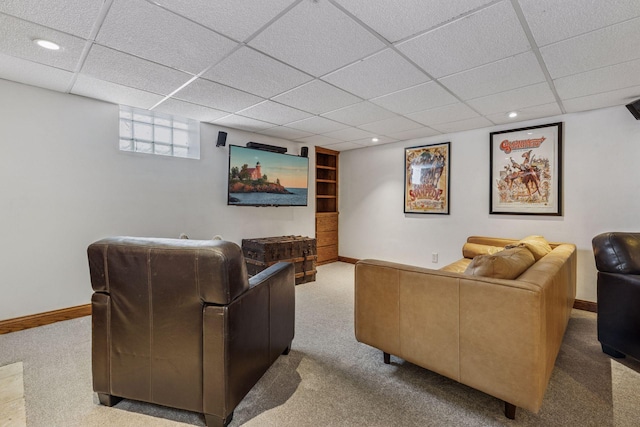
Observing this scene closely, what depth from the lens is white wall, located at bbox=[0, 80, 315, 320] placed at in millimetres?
2770

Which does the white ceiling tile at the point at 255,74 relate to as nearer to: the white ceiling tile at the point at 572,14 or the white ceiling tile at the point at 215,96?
the white ceiling tile at the point at 215,96

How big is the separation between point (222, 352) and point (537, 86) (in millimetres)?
3336

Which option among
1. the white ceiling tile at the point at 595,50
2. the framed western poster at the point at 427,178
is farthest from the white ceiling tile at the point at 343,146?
the white ceiling tile at the point at 595,50

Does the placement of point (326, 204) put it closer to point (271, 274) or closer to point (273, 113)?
point (273, 113)

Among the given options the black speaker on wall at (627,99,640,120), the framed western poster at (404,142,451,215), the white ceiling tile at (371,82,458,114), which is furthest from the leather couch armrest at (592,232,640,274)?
the framed western poster at (404,142,451,215)

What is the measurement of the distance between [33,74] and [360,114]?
10.3ft

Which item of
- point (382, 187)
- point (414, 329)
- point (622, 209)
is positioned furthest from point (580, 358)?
Answer: point (382, 187)

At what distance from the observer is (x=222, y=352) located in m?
1.50

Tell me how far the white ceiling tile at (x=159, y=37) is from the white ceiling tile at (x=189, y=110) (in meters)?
0.99

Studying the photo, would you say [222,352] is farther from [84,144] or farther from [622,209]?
[622,209]

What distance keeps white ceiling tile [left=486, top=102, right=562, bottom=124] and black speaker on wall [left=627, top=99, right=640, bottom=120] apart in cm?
57

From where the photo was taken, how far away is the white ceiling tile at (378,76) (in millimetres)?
2271

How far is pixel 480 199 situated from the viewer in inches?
166

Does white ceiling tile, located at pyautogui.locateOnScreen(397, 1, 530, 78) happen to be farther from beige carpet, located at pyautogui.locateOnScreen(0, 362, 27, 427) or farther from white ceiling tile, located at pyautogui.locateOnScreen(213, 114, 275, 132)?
beige carpet, located at pyautogui.locateOnScreen(0, 362, 27, 427)
